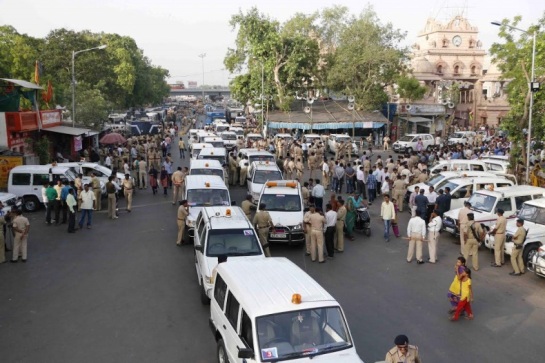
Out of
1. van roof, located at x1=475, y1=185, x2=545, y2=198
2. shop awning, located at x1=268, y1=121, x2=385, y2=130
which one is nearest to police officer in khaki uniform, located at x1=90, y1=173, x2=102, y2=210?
van roof, located at x1=475, y1=185, x2=545, y2=198

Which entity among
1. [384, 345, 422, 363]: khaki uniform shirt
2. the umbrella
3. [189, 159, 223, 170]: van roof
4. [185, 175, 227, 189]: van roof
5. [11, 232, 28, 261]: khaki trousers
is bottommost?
[11, 232, 28, 261]: khaki trousers

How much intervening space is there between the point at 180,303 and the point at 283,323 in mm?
4776

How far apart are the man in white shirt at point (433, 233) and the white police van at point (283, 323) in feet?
22.5

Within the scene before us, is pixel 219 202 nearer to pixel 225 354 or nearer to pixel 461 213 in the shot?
pixel 461 213

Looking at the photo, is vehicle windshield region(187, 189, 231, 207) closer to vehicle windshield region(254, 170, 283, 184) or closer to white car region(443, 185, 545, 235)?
vehicle windshield region(254, 170, 283, 184)

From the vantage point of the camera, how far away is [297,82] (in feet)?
178

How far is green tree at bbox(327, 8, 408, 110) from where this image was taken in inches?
1924

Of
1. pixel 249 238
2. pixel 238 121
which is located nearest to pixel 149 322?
pixel 249 238

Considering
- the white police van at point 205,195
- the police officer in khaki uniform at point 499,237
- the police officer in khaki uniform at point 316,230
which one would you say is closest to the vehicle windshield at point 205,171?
the white police van at point 205,195

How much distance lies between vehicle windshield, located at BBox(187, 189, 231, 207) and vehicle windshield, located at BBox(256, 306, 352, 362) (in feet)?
31.9

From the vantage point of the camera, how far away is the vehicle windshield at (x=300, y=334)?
21.0 ft

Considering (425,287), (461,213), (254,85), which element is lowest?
(425,287)

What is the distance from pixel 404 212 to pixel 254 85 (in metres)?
36.2

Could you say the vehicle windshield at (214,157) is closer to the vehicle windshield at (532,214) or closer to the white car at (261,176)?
the white car at (261,176)
